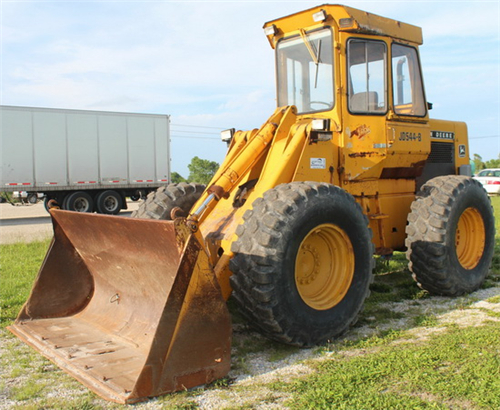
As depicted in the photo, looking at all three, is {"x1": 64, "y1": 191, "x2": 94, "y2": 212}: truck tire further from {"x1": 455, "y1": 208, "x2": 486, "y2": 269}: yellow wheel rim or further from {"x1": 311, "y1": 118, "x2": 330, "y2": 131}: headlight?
{"x1": 311, "y1": 118, "x2": 330, "y2": 131}: headlight

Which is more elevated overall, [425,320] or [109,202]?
[109,202]

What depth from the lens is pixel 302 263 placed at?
4.81m

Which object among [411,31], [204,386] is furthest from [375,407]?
[411,31]

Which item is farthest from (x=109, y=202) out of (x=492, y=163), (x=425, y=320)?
(x=492, y=163)

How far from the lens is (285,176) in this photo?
508 cm

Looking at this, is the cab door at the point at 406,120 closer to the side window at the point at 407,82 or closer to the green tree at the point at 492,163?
the side window at the point at 407,82

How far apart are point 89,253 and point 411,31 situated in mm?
4566

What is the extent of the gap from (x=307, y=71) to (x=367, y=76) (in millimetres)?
687

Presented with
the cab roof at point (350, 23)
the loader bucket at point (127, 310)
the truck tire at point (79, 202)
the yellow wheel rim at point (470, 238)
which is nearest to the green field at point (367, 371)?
the loader bucket at point (127, 310)

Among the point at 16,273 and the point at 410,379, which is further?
the point at 16,273

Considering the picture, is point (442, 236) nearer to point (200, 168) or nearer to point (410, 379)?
point (410, 379)

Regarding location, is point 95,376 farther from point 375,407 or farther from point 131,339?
point 375,407

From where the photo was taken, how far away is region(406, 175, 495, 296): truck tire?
5.74m

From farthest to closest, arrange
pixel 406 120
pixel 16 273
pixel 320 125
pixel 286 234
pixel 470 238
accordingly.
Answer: pixel 16 273, pixel 470 238, pixel 406 120, pixel 320 125, pixel 286 234
